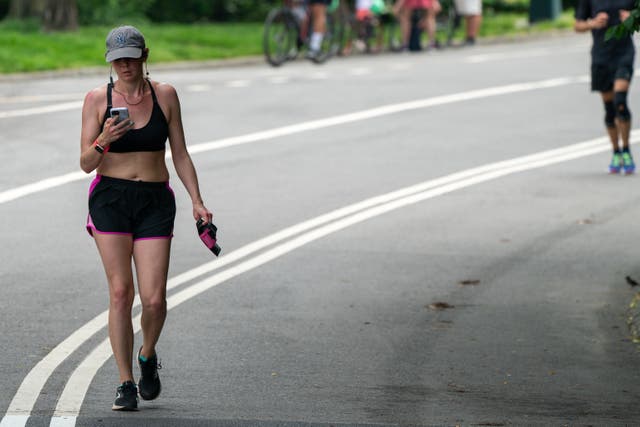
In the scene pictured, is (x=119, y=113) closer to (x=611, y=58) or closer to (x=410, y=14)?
(x=611, y=58)

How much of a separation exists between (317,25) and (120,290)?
65.5ft

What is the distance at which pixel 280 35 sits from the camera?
26.8 meters

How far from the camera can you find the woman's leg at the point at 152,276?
7.53m

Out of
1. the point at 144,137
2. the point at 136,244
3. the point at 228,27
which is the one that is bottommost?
the point at 228,27

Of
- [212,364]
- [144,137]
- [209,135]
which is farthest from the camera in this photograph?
[209,135]

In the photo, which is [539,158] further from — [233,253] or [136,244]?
[136,244]

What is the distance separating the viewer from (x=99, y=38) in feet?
92.6

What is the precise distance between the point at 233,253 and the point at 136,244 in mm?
4574

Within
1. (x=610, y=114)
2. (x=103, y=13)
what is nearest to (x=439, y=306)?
(x=610, y=114)

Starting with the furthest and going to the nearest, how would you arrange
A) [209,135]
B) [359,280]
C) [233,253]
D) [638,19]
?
[209,135]
[233,253]
[359,280]
[638,19]

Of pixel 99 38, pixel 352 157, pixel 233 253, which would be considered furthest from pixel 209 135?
pixel 99 38

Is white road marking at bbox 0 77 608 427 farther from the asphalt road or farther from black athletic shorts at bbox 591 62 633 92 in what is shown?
black athletic shorts at bbox 591 62 633 92

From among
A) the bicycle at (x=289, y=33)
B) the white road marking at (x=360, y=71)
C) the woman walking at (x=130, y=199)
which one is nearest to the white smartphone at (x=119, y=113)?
the woman walking at (x=130, y=199)

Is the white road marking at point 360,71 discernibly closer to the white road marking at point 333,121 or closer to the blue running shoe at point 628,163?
the white road marking at point 333,121
